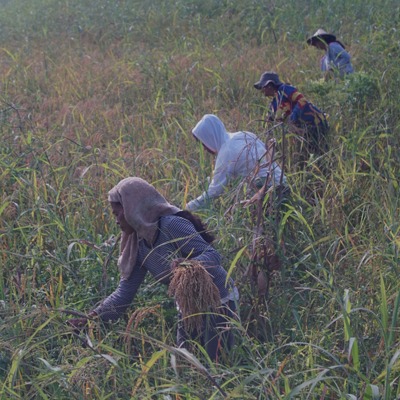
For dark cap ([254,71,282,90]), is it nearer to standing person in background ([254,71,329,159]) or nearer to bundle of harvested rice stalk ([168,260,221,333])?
standing person in background ([254,71,329,159])

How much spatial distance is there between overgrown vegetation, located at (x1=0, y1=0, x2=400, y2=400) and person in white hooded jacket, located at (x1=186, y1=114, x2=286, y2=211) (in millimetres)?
126

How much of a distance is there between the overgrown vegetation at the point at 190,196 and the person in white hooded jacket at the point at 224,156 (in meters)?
0.13

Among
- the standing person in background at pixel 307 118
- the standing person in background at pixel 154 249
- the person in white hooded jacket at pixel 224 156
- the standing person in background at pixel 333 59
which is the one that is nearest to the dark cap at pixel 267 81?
the standing person in background at pixel 307 118

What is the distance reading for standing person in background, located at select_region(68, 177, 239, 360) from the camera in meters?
3.42

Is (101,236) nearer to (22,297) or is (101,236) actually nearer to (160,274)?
(22,297)

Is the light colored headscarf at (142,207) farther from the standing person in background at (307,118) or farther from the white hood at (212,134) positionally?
the standing person in background at (307,118)

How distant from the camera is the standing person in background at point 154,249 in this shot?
11.2 ft

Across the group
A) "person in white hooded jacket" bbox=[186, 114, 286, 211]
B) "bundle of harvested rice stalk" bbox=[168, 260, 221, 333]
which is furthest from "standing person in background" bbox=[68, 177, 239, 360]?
"person in white hooded jacket" bbox=[186, 114, 286, 211]

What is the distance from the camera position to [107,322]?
3482 mm

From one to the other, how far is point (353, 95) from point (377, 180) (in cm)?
152

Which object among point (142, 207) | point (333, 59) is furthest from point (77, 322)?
point (333, 59)

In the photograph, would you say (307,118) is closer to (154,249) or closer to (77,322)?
(154,249)

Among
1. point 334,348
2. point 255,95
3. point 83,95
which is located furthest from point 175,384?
point 83,95

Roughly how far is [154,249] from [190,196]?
1.44 meters
